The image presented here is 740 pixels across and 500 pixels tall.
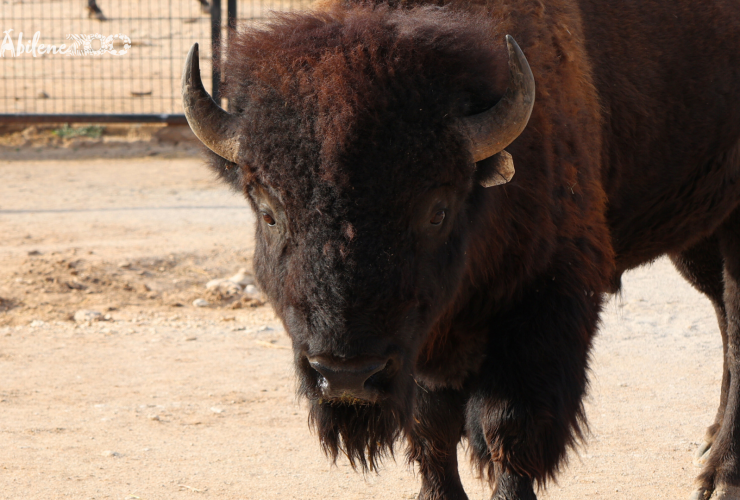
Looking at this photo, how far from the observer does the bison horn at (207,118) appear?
3037 mm

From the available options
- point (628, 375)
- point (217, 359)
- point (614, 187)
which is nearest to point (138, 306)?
point (217, 359)

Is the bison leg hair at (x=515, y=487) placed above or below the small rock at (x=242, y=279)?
above

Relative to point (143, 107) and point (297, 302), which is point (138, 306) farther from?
point (143, 107)

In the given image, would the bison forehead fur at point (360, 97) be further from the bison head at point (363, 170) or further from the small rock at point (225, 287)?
the small rock at point (225, 287)

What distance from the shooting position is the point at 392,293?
2760mm

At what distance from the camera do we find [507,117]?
2.91 meters

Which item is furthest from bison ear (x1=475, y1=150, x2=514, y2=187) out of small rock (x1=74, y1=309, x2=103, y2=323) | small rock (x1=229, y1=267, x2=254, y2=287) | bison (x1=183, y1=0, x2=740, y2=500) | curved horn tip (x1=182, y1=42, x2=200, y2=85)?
small rock (x1=229, y1=267, x2=254, y2=287)

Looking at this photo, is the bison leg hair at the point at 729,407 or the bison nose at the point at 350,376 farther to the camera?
the bison leg hair at the point at 729,407

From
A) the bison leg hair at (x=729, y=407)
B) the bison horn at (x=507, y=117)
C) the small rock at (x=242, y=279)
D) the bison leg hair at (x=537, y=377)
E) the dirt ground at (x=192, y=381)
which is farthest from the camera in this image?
the small rock at (x=242, y=279)

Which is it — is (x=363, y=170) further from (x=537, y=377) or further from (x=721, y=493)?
(x=721, y=493)

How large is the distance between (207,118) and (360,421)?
45.7 inches

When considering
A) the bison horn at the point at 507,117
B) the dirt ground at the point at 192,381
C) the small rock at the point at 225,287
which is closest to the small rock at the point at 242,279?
the small rock at the point at 225,287

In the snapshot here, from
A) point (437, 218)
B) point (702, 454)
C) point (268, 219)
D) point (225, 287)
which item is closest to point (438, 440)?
point (437, 218)

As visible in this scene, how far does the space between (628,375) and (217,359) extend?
2728 mm
